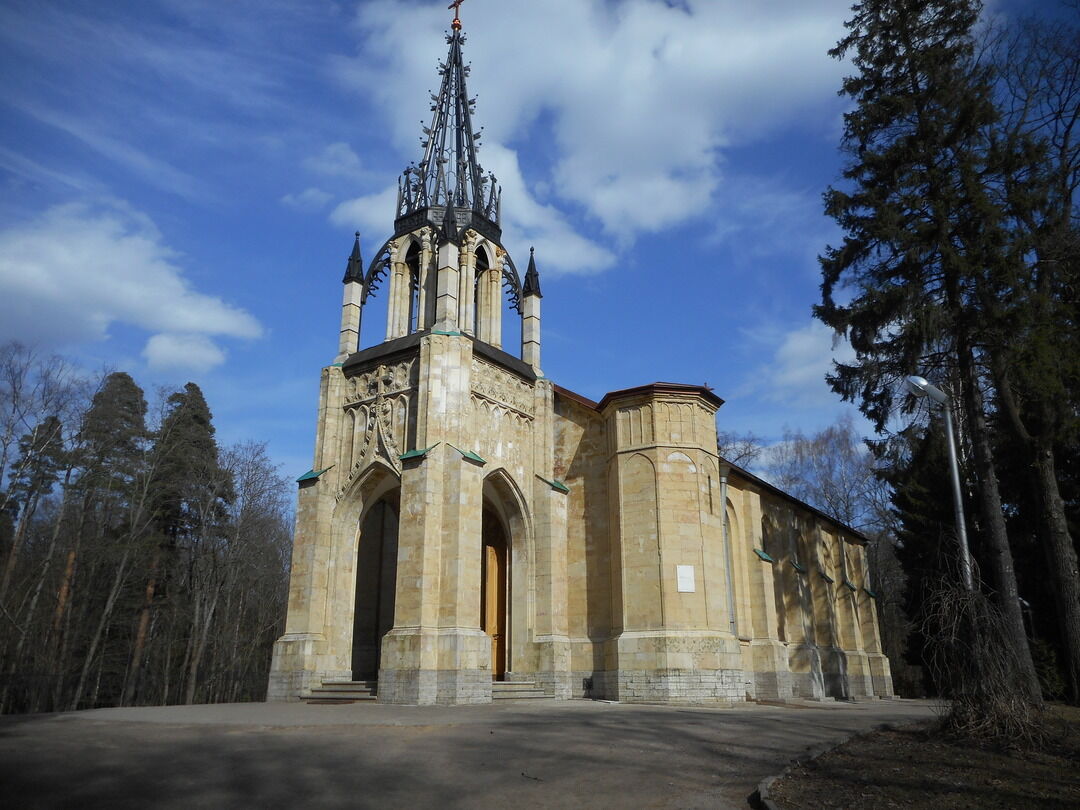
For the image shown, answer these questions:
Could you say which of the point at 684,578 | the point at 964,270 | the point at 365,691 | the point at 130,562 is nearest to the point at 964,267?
the point at 964,270

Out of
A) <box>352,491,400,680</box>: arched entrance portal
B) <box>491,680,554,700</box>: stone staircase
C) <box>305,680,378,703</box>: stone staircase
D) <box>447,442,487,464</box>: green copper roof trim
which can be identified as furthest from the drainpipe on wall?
<box>305,680,378,703</box>: stone staircase

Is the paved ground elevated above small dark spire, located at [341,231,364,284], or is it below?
below

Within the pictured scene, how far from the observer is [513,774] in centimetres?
788

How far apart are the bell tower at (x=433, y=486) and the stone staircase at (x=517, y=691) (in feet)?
1.23

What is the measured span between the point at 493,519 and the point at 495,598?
7.88 ft

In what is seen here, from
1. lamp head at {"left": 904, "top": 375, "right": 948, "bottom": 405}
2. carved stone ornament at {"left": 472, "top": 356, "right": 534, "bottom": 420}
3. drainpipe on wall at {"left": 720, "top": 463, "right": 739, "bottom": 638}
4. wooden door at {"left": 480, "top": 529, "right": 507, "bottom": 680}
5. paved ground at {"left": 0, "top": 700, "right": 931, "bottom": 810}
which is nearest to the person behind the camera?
paved ground at {"left": 0, "top": 700, "right": 931, "bottom": 810}

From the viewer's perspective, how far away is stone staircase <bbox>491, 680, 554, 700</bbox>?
62.0 ft

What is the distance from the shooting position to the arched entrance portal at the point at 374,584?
22.6 m

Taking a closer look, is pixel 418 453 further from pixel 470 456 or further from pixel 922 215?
pixel 922 215

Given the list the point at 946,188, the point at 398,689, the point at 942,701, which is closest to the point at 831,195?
the point at 946,188

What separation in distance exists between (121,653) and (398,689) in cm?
1975

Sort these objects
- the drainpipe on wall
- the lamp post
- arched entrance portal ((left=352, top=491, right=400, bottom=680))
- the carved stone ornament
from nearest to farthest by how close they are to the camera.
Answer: the lamp post < the drainpipe on wall < the carved stone ornament < arched entrance portal ((left=352, top=491, right=400, bottom=680))

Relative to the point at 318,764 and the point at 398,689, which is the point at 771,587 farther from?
the point at 318,764

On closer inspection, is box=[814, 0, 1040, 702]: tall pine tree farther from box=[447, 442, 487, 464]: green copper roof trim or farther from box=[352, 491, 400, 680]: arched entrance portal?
box=[352, 491, 400, 680]: arched entrance portal
